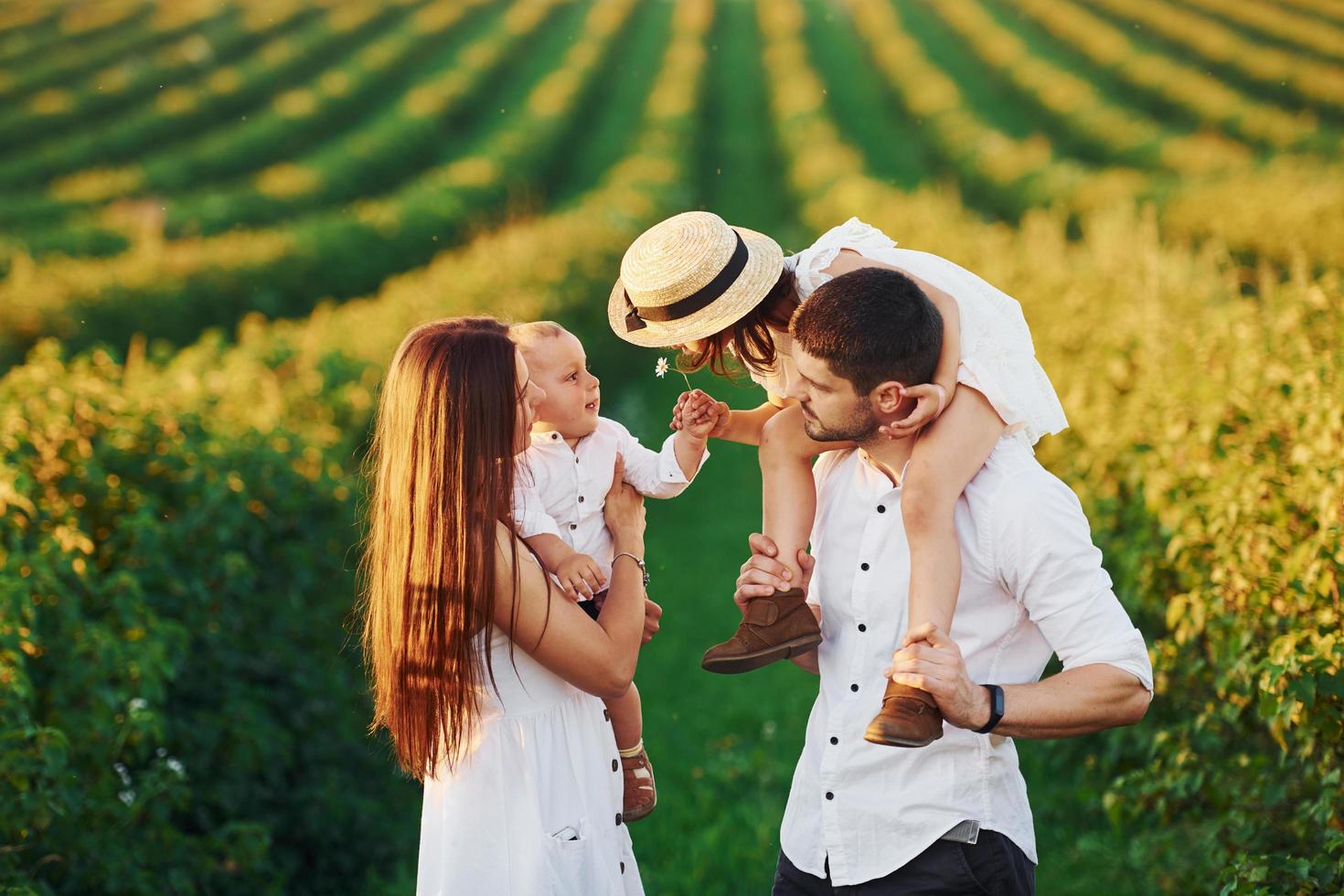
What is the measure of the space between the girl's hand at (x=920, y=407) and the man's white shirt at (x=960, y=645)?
6.8 inches

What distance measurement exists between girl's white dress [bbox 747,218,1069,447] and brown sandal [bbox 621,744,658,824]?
105cm

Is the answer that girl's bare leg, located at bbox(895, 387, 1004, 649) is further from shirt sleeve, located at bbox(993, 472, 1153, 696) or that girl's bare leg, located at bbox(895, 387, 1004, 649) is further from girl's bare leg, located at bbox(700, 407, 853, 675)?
girl's bare leg, located at bbox(700, 407, 853, 675)

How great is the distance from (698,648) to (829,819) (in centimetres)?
527

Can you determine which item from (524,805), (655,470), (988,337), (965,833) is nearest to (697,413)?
(655,470)

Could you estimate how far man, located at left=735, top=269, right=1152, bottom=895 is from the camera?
84.0 inches

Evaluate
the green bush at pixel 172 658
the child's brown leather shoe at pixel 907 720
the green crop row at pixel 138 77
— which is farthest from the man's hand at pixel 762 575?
the green crop row at pixel 138 77

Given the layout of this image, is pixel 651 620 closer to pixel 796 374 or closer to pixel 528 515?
pixel 528 515

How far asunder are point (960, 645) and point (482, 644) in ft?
2.96

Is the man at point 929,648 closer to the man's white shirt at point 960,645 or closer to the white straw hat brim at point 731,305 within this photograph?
the man's white shirt at point 960,645

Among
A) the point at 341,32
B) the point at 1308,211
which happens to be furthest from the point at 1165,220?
the point at 341,32

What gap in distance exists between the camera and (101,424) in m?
4.77

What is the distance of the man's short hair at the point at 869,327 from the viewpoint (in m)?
2.21

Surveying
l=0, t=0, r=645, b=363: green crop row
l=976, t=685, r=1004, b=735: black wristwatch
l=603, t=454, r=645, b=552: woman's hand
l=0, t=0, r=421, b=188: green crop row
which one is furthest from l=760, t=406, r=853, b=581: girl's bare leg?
l=0, t=0, r=421, b=188: green crop row

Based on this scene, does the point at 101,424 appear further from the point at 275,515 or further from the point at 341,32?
the point at 341,32
